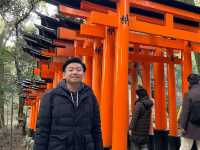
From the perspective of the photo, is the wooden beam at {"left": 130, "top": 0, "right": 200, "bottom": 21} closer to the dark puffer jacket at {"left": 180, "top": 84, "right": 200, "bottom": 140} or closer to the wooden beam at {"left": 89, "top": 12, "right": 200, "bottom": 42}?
the wooden beam at {"left": 89, "top": 12, "right": 200, "bottom": 42}

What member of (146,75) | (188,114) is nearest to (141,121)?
(188,114)

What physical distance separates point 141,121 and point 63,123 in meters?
3.85

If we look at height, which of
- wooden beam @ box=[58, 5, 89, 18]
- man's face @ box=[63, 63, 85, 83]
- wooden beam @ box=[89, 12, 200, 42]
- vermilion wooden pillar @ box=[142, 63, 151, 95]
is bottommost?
man's face @ box=[63, 63, 85, 83]

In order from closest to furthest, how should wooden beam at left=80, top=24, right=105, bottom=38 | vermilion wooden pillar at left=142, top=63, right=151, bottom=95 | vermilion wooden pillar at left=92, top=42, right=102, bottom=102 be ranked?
wooden beam at left=80, top=24, right=105, bottom=38 → vermilion wooden pillar at left=92, top=42, right=102, bottom=102 → vermilion wooden pillar at left=142, top=63, right=151, bottom=95

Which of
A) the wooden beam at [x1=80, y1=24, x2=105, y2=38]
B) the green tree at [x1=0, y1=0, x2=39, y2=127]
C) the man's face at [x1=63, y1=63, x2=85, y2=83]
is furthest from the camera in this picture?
the green tree at [x1=0, y1=0, x2=39, y2=127]

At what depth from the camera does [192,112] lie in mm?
5672

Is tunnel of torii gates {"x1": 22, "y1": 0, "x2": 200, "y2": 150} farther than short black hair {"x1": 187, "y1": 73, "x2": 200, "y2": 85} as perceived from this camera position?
Yes

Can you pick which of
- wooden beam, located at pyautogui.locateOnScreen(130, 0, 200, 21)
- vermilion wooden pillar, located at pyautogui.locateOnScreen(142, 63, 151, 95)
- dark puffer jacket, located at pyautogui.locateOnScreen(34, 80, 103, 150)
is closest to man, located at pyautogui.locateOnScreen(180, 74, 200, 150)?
wooden beam, located at pyautogui.locateOnScreen(130, 0, 200, 21)

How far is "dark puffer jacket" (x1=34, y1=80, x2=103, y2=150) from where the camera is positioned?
338cm

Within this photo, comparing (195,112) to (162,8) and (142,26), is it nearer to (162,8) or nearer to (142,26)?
(142,26)

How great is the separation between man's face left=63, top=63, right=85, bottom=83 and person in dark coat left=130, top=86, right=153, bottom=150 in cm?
354

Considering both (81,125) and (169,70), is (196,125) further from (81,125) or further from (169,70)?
(169,70)

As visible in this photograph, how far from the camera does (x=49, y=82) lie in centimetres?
1598

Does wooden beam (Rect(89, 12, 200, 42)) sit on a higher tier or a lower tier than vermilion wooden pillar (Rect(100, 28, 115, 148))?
higher
